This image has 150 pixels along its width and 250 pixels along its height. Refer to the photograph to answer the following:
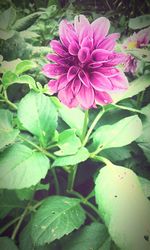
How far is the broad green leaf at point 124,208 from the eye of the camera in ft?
1.68

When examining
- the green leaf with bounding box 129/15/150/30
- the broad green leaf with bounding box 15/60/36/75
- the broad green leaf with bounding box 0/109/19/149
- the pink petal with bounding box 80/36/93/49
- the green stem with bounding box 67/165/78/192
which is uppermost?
the pink petal with bounding box 80/36/93/49

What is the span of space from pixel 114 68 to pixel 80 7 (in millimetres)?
409

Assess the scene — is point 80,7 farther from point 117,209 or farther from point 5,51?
point 117,209

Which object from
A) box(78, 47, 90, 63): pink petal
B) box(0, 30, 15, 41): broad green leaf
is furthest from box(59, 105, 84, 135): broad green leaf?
box(0, 30, 15, 41): broad green leaf

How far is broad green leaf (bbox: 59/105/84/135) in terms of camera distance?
724 mm

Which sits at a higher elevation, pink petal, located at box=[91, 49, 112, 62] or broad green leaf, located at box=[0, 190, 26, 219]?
pink petal, located at box=[91, 49, 112, 62]

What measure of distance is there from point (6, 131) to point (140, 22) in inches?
22.3

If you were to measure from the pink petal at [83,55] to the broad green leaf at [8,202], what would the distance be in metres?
0.36

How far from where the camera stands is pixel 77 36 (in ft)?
2.36

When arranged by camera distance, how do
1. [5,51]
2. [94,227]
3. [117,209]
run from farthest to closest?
[5,51], [94,227], [117,209]

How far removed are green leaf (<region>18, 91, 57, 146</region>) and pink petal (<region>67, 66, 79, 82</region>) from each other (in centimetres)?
7

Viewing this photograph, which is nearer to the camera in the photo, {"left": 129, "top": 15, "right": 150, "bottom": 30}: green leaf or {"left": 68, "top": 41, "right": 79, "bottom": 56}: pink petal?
{"left": 68, "top": 41, "right": 79, "bottom": 56}: pink petal

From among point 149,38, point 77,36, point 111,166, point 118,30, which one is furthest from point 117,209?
point 118,30

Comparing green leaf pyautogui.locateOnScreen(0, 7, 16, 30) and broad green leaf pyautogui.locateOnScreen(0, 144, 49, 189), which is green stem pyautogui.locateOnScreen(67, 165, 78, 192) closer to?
broad green leaf pyautogui.locateOnScreen(0, 144, 49, 189)
